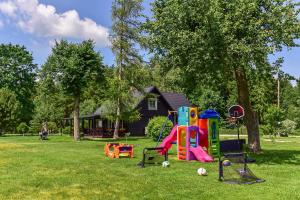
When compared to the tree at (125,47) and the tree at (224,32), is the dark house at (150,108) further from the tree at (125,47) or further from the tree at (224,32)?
the tree at (224,32)

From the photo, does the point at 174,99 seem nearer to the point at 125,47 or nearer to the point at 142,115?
the point at 142,115

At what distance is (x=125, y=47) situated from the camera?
4050 centimetres

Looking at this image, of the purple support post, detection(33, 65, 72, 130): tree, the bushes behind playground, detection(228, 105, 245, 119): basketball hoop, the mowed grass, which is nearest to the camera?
the mowed grass

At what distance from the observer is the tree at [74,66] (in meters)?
38.6

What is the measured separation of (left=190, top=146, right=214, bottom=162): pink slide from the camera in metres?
17.2

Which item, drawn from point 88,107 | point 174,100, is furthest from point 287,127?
point 88,107

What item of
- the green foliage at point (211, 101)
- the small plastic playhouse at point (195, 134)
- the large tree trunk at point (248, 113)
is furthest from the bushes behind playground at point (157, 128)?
the green foliage at point (211, 101)

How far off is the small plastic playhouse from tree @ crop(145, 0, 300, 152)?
2.48m

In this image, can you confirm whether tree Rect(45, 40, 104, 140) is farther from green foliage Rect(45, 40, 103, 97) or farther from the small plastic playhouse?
the small plastic playhouse

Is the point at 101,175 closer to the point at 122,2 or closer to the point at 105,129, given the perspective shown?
the point at 122,2

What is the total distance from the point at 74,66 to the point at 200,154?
23.7 meters

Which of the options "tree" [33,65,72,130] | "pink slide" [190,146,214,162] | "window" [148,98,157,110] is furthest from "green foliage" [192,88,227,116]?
"pink slide" [190,146,214,162]

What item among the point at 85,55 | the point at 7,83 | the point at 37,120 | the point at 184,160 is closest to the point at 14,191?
the point at 184,160

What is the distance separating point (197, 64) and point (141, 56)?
24837 mm
